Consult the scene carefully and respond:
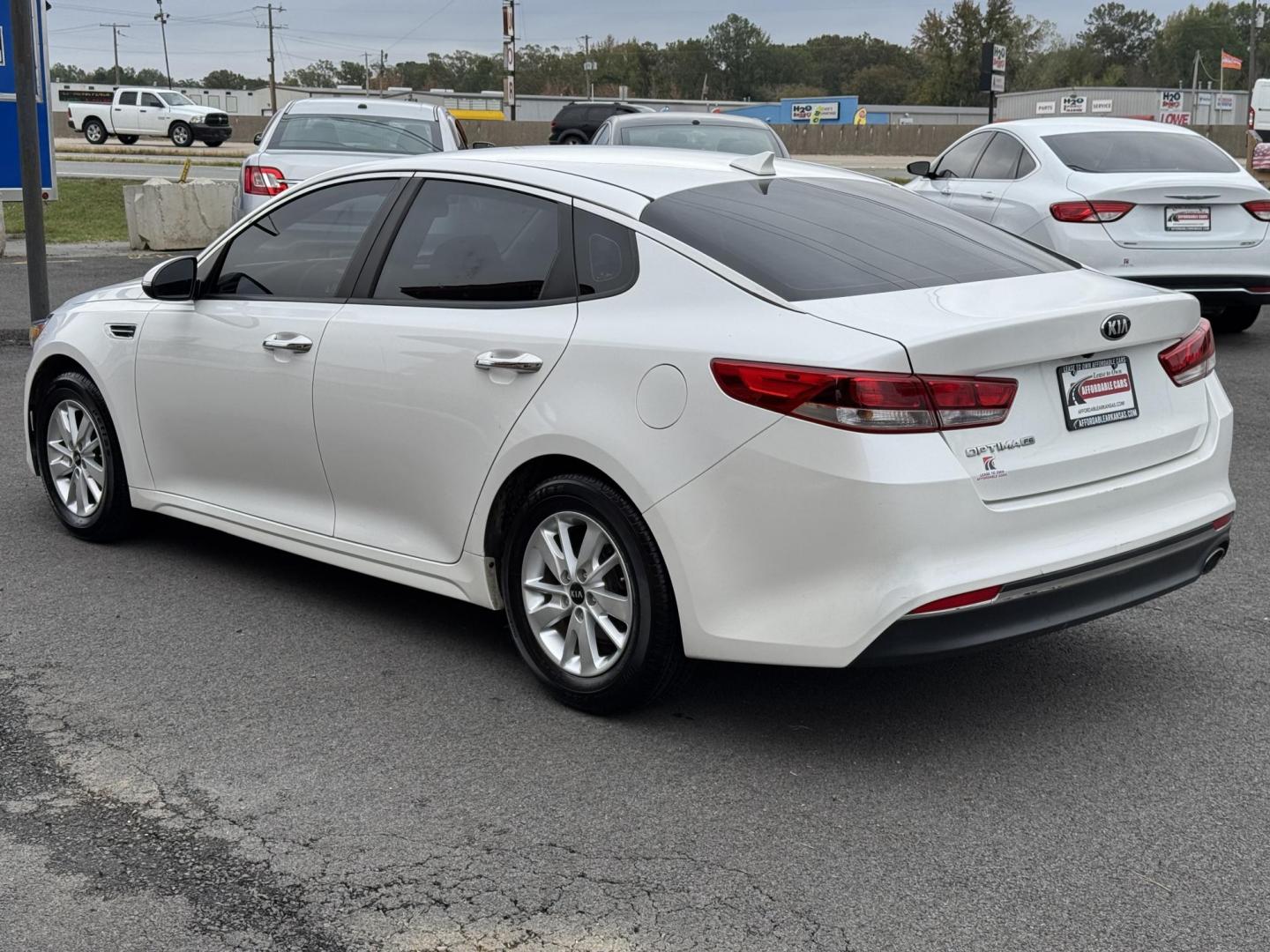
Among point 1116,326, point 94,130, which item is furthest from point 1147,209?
point 94,130

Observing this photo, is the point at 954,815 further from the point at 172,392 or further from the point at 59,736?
the point at 172,392

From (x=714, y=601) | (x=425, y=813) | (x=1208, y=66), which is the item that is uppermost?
(x=1208, y=66)

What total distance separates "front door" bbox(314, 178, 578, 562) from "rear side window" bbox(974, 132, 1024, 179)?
24.7 feet

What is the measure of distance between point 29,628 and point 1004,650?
3393 mm

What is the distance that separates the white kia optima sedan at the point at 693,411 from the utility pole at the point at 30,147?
5.91m

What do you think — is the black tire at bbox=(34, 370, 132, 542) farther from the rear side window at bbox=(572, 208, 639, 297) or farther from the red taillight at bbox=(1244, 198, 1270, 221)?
the red taillight at bbox=(1244, 198, 1270, 221)

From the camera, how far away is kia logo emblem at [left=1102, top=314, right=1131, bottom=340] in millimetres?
3965

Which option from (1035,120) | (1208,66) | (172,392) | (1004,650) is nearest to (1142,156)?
(1035,120)

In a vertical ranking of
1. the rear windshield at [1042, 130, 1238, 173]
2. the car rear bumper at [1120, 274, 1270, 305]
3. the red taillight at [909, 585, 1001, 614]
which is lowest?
the red taillight at [909, 585, 1001, 614]

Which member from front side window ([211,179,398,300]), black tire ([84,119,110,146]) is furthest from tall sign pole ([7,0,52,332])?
black tire ([84,119,110,146])

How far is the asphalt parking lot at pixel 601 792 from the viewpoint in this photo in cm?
320

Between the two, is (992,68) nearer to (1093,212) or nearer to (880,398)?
(1093,212)

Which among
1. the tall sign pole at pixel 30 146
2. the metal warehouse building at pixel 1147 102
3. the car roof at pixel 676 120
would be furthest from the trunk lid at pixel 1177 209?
the metal warehouse building at pixel 1147 102

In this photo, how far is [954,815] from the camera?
12.1ft
